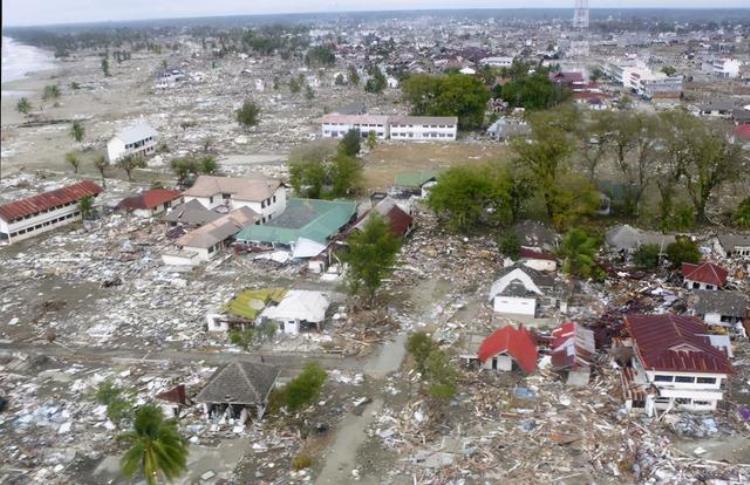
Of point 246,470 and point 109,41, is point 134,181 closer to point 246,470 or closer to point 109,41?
point 246,470

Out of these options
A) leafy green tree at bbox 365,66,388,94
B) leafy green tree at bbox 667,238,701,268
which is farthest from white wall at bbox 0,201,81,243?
leafy green tree at bbox 365,66,388,94

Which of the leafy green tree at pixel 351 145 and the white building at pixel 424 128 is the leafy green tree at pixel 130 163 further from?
the white building at pixel 424 128

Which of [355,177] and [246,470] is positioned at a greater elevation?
[355,177]

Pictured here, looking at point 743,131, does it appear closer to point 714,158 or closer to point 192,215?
point 714,158

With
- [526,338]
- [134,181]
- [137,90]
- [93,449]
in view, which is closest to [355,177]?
[134,181]

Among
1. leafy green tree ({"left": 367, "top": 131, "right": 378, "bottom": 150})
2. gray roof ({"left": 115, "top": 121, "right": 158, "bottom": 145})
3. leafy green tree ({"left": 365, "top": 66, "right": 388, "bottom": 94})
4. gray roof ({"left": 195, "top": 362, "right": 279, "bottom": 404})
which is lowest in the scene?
gray roof ({"left": 195, "top": 362, "right": 279, "bottom": 404})

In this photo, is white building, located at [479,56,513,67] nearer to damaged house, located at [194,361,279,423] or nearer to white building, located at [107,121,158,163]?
white building, located at [107,121,158,163]

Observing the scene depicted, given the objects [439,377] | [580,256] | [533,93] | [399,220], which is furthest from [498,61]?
[439,377]
